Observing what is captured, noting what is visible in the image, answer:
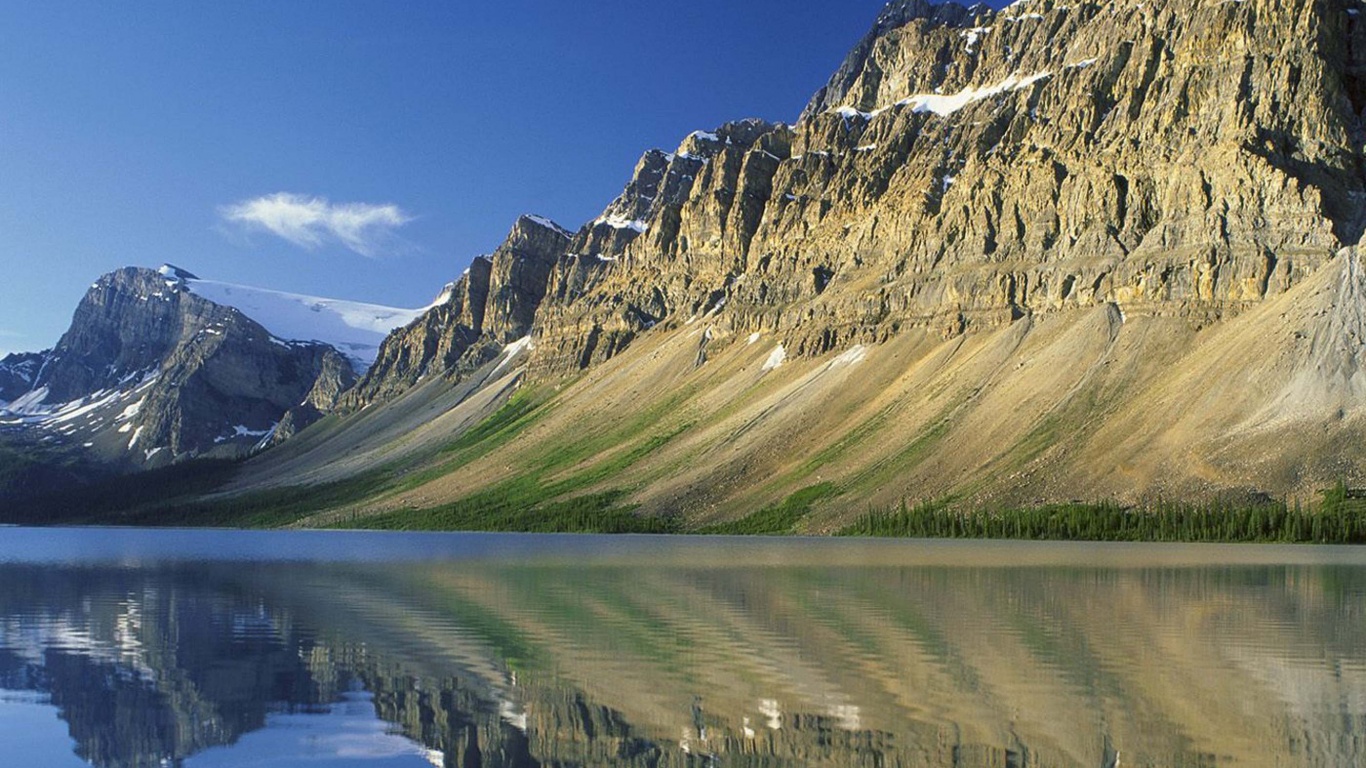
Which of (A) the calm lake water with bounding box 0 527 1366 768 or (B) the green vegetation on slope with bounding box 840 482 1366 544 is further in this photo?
(B) the green vegetation on slope with bounding box 840 482 1366 544

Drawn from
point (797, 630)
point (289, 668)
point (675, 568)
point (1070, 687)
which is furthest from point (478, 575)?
point (1070, 687)

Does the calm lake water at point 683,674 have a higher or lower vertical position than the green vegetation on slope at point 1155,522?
lower

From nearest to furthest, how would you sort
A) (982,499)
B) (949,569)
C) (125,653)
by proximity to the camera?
(125,653), (949,569), (982,499)

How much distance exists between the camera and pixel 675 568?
3342 inches

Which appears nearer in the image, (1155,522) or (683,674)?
(683,674)

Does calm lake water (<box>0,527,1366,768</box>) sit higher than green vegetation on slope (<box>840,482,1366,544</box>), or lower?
lower

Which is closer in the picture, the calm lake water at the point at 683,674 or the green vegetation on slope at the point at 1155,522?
the calm lake water at the point at 683,674

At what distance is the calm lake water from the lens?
25.2 m

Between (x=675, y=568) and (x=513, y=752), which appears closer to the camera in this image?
(x=513, y=752)

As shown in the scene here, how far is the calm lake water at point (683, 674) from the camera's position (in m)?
25.2

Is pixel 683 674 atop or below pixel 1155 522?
below

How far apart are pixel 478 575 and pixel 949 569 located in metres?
29.8

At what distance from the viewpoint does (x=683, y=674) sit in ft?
Answer: 111

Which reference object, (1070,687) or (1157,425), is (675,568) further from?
(1157,425)
